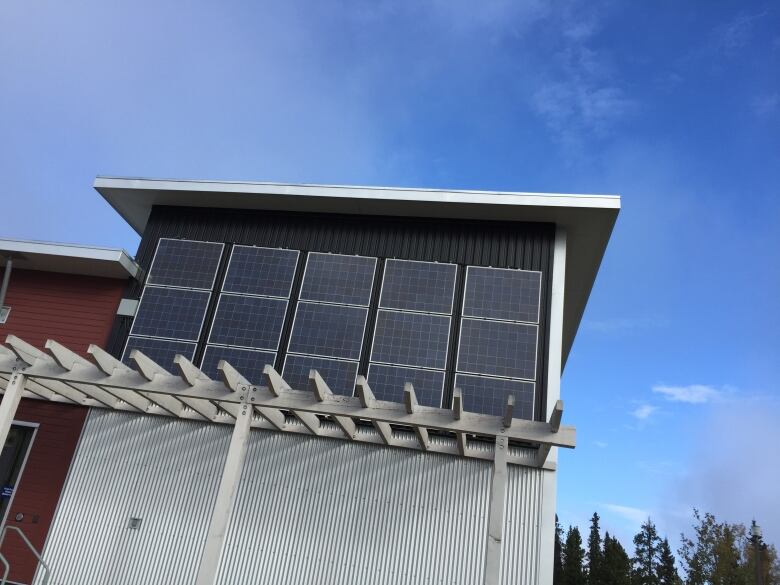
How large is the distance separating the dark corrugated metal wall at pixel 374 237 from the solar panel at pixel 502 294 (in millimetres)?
139

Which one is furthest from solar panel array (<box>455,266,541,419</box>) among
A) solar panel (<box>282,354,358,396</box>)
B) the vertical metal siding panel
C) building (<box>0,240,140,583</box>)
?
building (<box>0,240,140,583</box>)

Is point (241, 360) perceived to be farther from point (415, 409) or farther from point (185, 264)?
point (415, 409)

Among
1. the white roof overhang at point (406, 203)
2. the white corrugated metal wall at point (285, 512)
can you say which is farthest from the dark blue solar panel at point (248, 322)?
the white roof overhang at point (406, 203)

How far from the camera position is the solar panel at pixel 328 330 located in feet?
30.9

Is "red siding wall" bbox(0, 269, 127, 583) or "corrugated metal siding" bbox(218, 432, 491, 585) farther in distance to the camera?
"red siding wall" bbox(0, 269, 127, 583)

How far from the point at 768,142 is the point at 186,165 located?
1613 inches

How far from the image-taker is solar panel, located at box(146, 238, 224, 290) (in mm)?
10478

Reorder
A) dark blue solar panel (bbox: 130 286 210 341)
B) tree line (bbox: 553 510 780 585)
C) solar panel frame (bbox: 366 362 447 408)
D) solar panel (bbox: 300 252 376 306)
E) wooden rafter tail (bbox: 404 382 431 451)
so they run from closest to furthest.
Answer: wooden rafter tail (bbox: 404 382 431 451) < solar panel frame (bbox: 366 362 447 408) < solar panel (bbox: 300 252 376 306) < dark blue solar panel (bbox: 130 286 210 341) < tree line (bbox: 553 510 780 585)

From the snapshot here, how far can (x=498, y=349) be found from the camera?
904 cm

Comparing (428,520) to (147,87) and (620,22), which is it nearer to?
(620,22)

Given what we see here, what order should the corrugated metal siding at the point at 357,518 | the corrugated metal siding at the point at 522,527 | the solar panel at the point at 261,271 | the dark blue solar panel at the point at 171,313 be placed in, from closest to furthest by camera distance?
1. the corrugated metal siding at the point at 522,527
2. the corrugated metal siding at the point at 357,518
3. the dark blue solar panel at the point at 171,313
4. the solar panel at the point at 261,271

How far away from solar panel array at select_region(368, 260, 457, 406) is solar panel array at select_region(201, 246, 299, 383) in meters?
1.80

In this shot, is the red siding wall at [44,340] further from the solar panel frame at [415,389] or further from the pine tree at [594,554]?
the pine tree at [594,554]

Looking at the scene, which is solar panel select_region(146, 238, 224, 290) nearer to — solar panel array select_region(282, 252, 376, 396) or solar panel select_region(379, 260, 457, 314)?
solar panel array select_region(282, 252, 376, 396)
